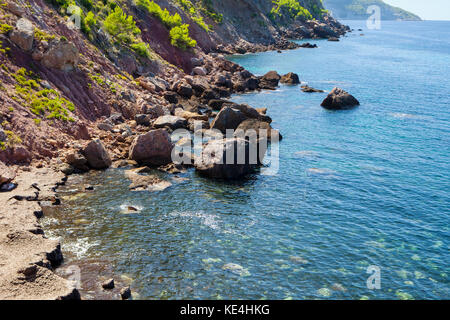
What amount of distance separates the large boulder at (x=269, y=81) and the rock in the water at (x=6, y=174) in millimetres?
64496

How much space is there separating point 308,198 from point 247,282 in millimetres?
15108

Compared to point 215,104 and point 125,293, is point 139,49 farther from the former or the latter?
point 125,293

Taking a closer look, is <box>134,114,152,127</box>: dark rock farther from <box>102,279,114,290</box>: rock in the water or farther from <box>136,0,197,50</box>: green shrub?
<box>136,0,197,50</box>: green shrub

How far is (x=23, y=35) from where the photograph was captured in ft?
166

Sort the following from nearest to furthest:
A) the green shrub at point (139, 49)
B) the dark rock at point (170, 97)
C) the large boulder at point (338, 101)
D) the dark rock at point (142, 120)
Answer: the dark rock at point (142, 120) → the dark rock at point (170, 97) → the green shrub at point (139, 49) → the large boulder at point (338, 101)

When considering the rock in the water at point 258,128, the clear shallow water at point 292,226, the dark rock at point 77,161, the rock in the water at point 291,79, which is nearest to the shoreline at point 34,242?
the dark rock at point 77,161

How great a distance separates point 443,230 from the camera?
3603 centimetres

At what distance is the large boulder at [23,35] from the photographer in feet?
165

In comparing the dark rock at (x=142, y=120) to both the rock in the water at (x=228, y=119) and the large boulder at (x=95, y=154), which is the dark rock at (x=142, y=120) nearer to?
the rock in the water at (x=228, y=119)

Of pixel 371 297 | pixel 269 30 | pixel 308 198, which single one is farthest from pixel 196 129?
pixel 269 30

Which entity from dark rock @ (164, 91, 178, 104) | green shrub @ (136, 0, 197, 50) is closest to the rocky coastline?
dark rock @ (164, 91, 178, 104)

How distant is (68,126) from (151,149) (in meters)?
10.3

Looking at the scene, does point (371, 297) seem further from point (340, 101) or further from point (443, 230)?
point (340, 101)

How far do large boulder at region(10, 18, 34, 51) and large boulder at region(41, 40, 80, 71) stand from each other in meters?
2.25
